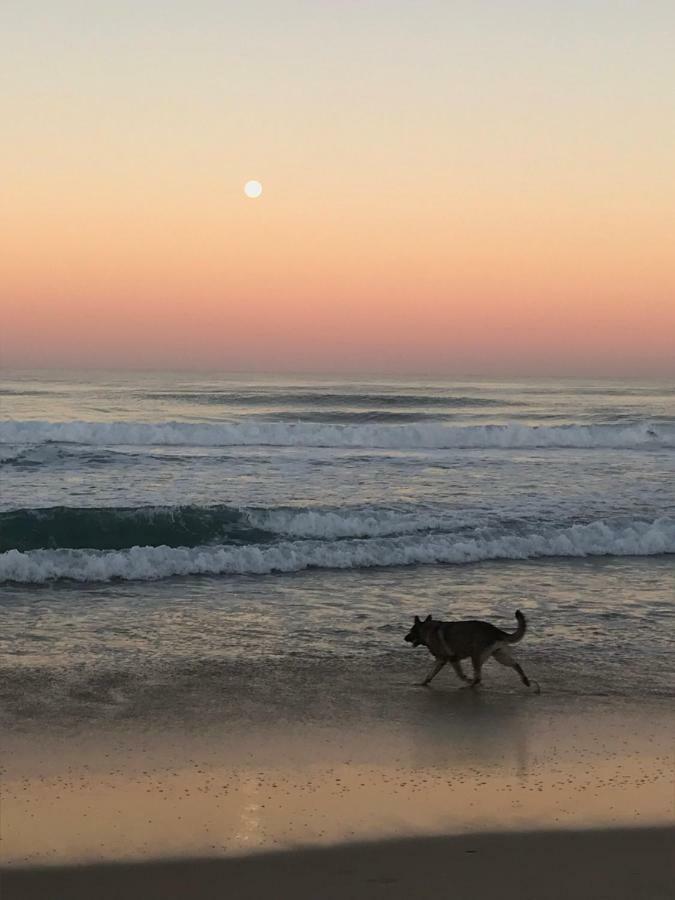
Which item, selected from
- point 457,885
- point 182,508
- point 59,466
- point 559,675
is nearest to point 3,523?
point 182,508

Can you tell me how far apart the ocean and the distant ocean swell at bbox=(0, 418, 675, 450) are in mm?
130

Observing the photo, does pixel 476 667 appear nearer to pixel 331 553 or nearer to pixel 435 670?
pixel 435 670

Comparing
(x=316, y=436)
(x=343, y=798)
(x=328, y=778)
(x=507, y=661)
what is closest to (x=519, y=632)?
(x=507, y=661)

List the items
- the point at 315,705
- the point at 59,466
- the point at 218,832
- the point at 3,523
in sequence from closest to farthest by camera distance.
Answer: the point at 218,832 → the point at 315,705 → the point at 3,523 → the point at 59,466

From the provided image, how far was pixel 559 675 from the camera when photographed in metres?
9.00

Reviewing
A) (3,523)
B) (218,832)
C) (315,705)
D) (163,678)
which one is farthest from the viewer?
(3,523)

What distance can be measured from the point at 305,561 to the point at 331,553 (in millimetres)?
397

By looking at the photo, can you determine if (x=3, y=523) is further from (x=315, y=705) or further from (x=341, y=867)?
(x=341, y=867)

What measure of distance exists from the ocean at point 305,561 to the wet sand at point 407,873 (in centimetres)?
271

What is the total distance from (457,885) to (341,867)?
2.01 feet

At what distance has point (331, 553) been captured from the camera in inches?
548

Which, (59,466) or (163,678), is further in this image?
(59,466)

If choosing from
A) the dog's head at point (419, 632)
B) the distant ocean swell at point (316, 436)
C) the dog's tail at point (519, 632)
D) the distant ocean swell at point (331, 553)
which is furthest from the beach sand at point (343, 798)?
the distant ocean swell at point (316, 436)

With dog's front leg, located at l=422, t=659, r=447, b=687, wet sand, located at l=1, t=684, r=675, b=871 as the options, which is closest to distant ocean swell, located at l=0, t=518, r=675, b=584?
dog's front leg, located at l=422, t=659, r=447, b=687
